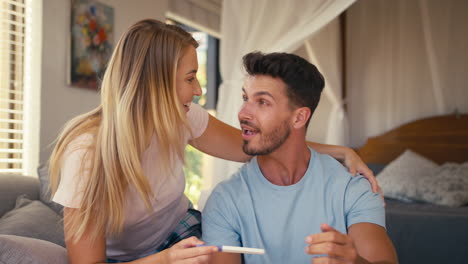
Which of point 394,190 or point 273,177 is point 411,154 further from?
point 273,177

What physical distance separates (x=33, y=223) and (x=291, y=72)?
3.55ft

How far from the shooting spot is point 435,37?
459cm

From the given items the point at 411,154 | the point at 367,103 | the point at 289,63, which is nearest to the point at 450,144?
the point at 411,154

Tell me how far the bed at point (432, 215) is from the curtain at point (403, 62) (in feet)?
0.59

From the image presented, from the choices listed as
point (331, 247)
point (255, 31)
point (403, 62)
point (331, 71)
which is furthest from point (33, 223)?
point (403, 62)

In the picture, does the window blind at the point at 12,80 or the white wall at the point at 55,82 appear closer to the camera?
the window blind at the point at 12,80

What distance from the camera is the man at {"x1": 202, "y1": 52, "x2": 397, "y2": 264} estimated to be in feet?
5.10

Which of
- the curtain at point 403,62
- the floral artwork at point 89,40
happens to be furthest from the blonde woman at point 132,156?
the curtain at point 403,62

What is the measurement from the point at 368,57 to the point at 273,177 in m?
3.57

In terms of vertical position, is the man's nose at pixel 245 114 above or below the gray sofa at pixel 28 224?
above

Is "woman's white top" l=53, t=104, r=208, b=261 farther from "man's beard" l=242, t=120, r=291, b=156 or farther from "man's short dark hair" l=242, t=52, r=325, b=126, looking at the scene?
"man's short dark hair" l=242, t=52, r=325, b=126

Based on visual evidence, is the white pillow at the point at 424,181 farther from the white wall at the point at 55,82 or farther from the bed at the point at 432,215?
the white wall at the point at 55,82

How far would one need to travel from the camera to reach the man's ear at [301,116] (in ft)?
5.65

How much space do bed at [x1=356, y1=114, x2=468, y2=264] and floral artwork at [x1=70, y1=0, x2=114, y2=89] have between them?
225 centimetres
